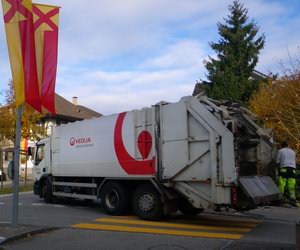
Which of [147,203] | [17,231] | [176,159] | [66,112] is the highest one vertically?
[66,112]

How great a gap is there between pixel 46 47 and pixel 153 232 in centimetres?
457

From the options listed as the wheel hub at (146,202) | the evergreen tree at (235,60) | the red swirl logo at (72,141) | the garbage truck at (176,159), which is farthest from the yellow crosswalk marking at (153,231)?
the evergreen tree at (235,60)

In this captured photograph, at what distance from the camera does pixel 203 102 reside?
10664 mm

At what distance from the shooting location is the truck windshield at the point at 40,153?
16.3 m

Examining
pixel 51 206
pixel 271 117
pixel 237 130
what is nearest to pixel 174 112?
pixel 237 130

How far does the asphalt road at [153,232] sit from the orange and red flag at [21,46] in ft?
9.64

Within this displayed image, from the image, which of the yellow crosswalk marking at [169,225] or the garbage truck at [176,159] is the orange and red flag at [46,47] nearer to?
the garbage truck at [176,159]

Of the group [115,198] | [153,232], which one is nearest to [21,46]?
[153,232]

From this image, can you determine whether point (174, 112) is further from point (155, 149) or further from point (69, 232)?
point (69, 232)

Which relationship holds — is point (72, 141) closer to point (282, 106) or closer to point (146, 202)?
point (146, 202)

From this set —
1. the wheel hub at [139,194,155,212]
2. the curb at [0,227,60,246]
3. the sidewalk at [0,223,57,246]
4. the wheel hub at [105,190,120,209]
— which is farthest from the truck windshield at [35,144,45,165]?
the curb at [0,227,60,246]

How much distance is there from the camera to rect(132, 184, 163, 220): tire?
11.0 meters

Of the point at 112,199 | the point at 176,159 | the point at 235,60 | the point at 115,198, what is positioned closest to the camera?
the point at 176,159

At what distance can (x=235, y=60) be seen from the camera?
27641 mm
